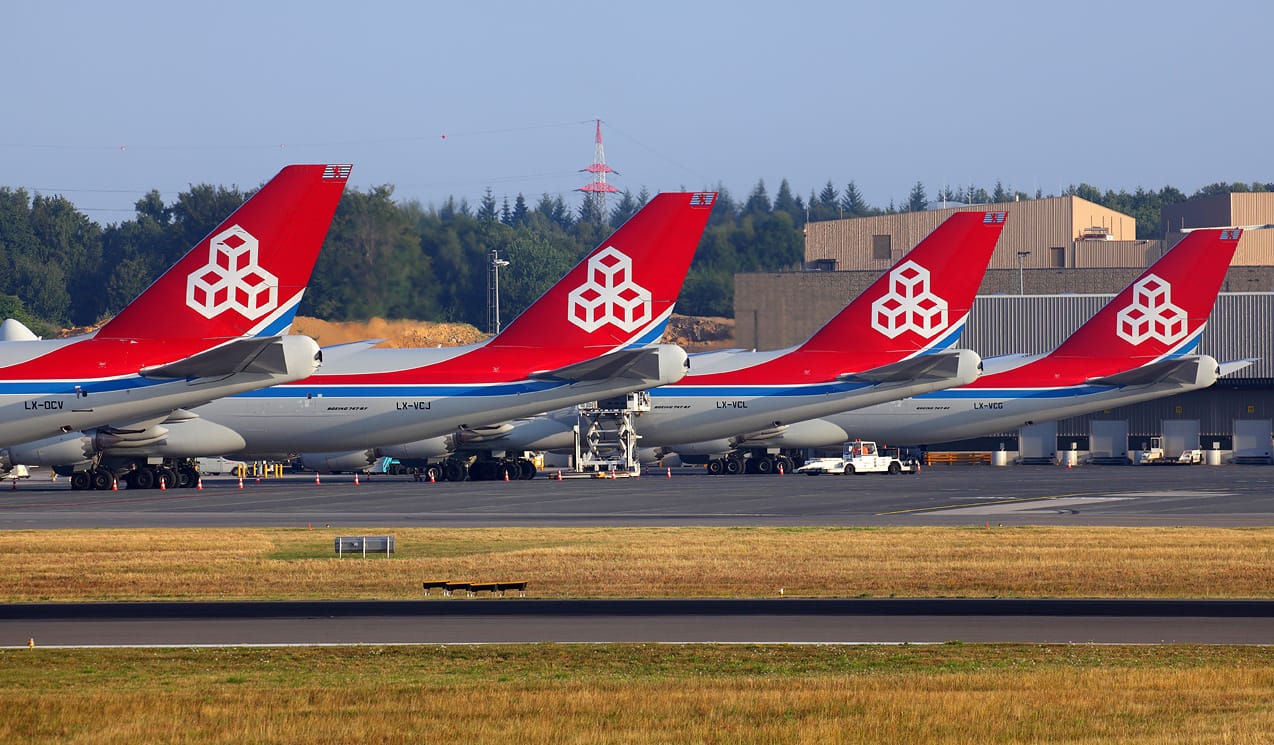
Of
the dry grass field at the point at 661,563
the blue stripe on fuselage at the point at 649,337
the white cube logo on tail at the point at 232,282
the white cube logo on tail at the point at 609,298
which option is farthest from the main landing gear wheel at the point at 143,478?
the dry grass field at the point at 661,563

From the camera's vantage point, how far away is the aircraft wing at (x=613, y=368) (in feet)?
213

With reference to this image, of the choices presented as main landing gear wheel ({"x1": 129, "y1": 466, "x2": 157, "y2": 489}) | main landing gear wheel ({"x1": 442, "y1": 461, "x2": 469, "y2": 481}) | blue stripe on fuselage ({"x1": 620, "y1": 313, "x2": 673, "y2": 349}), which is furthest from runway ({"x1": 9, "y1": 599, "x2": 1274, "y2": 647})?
main landing gear wheel ({"x1": 442, "y1": 461, "x2": 469, "y2": 481})

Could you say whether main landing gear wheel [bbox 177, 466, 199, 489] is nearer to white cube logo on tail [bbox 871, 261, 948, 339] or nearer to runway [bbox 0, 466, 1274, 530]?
runway [bbox 0, 466, 1274, 530]

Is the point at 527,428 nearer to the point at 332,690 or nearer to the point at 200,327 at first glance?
the point at 200,327

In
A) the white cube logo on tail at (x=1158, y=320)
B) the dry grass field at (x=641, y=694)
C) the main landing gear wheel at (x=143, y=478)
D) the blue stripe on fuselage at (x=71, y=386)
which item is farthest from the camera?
the white cube logo on tail at (x=1158, y=320)

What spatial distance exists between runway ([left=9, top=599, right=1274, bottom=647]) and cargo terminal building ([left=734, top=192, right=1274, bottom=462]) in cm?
6669

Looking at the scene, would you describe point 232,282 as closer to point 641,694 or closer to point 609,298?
point 609,298

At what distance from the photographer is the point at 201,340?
51781mm

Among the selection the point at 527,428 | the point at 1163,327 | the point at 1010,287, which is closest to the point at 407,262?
the point at 527,428

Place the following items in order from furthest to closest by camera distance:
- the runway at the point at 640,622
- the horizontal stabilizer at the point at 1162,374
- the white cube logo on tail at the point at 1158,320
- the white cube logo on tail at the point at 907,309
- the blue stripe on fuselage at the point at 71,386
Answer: the white cube logo on tail at the point at 1158,320, the horizontal stabilizer at the point at 1162,374, the white cube logo on tail at the point at 907,309, the blue stripe on fuselage at the point at 71,386, the runway at the point at 640,622

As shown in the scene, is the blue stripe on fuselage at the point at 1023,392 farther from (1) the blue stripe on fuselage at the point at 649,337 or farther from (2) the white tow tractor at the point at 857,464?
(1) the blue stripe on fuselage at the point at 649,337

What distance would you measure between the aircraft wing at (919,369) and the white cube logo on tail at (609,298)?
12700mm

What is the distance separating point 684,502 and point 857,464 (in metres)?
29.5

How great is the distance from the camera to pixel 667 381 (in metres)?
66.3
